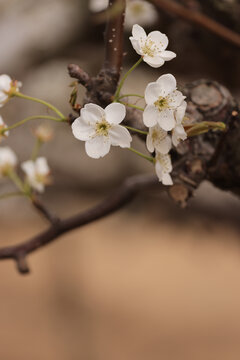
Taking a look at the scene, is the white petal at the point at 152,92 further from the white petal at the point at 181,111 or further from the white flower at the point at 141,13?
the white flower at the point at 141,13

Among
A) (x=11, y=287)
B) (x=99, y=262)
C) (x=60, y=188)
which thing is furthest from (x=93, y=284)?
(x=60, y=188)

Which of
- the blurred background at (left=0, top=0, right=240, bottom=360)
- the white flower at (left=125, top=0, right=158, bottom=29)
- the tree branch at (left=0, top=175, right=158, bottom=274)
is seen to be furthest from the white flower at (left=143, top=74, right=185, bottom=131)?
the blurred background at (left=0, top=0, right=240, bottom=360)

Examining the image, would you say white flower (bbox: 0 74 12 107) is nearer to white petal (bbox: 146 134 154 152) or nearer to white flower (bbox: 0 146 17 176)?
white petal (bbox: 146 134 154 152)

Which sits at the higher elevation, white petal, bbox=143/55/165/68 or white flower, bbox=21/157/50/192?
white petal, bbox=143/55/165/68

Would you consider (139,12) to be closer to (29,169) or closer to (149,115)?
(29,169)

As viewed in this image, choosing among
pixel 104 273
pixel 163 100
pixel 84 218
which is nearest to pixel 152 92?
pixel 163 100

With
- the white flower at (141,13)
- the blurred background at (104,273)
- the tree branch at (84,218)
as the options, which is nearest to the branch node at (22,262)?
the tree branch at (84,218)
